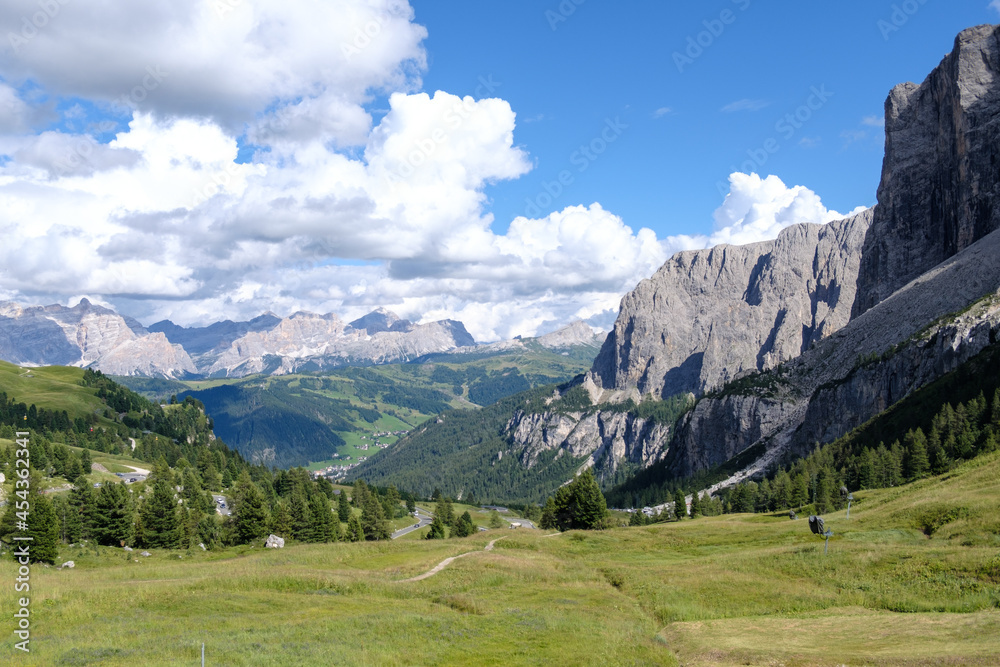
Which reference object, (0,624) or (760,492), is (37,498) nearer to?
(0,624)

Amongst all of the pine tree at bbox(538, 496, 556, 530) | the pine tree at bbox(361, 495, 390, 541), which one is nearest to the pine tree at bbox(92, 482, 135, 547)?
the pine tree at bbox(361, 495, 390, 541)

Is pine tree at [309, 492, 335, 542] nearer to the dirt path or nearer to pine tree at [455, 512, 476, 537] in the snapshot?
pine tree at [455, 512, 476, 537]

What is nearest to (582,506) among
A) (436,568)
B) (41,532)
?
(436,568)

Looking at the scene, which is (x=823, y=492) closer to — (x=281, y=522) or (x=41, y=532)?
(x=281, y=522)

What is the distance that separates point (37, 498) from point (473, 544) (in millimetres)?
52952

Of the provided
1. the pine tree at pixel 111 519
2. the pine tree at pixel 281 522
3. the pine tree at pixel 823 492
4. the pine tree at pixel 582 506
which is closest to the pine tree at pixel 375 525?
the pine tree at pixel 281 522

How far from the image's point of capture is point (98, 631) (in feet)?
108

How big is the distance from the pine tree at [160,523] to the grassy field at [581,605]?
23.5 m

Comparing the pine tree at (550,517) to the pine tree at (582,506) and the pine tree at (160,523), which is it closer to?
the pine tree at (582,506)

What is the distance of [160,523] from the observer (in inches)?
3713

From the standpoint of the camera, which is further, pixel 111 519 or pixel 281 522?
pixel 281 522

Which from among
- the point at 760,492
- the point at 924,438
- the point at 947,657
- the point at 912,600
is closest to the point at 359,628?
the point at 947,657

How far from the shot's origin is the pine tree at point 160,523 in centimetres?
9388

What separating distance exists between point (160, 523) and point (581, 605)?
7723 cm
